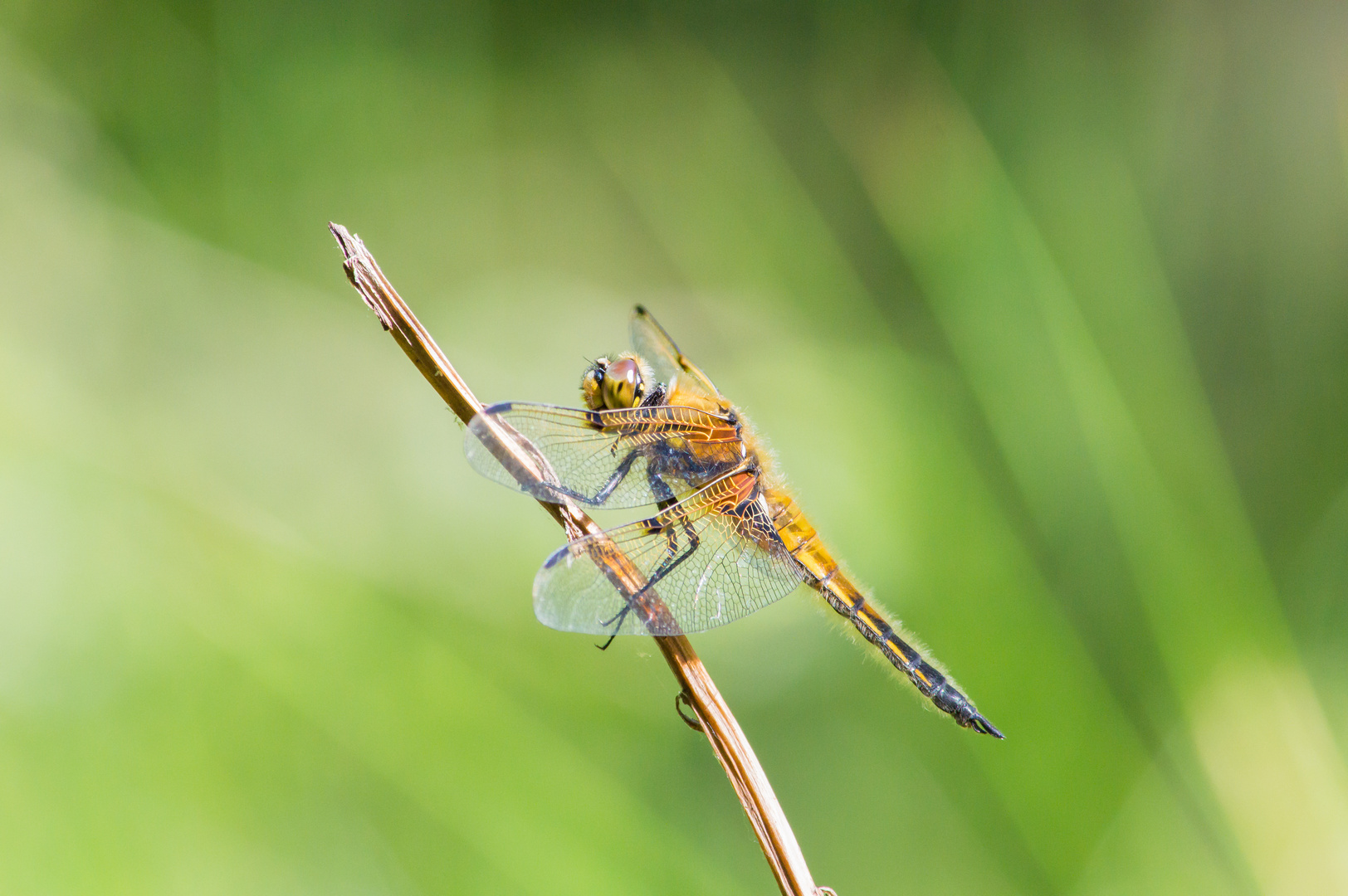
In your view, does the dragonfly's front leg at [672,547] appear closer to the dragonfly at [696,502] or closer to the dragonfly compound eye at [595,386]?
the dragonfly at [696,502]

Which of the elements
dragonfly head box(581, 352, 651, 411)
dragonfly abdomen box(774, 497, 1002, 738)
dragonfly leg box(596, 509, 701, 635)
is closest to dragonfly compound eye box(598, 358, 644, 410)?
dragonfly head box(581, 352, 651, 411)

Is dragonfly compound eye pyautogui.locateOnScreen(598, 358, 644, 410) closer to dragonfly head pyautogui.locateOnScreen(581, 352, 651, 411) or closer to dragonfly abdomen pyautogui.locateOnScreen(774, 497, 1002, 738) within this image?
dragonfly head pyautogui.locateOnScreen(581, 352, 651, 411)

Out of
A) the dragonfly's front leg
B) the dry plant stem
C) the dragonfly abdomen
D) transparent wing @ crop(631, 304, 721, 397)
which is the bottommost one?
the dry plant stem

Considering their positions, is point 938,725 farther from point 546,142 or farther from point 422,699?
point 546,142

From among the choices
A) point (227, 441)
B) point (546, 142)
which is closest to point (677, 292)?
point (546, 142)

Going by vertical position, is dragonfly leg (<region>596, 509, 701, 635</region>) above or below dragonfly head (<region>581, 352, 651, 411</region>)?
below

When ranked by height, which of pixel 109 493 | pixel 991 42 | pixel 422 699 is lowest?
pixel 109 493

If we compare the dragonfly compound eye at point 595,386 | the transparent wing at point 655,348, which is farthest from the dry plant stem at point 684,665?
the transparent wing at point 655,348
